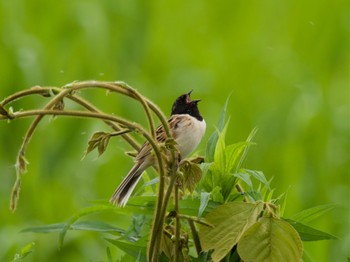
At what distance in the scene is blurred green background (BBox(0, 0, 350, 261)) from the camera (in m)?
5.59

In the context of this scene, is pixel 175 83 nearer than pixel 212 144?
No

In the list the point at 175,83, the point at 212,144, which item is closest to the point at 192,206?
the point at 212,144

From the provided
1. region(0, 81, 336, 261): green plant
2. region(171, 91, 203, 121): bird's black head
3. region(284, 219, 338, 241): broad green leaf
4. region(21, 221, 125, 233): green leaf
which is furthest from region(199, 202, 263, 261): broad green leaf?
region(171, 91, 203, 121): bird's black head

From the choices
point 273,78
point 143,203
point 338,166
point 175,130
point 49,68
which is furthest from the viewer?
point 273,78

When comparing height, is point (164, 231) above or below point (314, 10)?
above

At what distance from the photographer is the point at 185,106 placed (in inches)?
98.3

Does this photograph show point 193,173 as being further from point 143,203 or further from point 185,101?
point 185,101

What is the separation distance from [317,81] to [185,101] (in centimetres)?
403

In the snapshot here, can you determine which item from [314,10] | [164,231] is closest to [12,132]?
[314,10]

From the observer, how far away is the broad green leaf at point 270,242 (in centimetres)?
194

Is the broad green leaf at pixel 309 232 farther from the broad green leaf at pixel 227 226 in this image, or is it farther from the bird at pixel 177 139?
the bird at pixel 177 139

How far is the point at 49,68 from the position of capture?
6352 millimetres

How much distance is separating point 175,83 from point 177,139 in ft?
14.2

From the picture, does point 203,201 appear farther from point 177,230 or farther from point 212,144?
point 212,144
